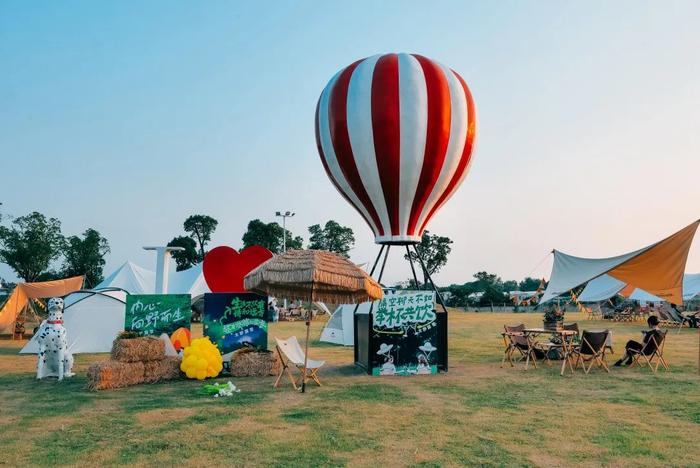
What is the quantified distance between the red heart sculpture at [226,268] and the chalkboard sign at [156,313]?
0.72m

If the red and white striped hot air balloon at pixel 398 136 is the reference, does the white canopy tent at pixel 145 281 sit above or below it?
below

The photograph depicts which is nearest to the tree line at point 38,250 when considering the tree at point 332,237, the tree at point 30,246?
the tree at point 30,246

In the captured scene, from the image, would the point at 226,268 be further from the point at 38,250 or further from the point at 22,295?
the point at 38,250

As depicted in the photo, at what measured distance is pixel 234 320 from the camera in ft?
34.3

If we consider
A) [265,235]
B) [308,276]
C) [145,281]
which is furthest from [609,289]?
[265,235]

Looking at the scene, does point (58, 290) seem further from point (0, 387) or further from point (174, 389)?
point (174, 389)

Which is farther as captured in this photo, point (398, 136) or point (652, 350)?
point (652, 350)

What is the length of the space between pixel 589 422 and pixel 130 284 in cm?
1967

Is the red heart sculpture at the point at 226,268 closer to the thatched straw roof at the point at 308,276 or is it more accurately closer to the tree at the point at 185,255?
the thatched straw roof at the point at 308,276

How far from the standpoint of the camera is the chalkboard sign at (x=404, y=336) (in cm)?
1011

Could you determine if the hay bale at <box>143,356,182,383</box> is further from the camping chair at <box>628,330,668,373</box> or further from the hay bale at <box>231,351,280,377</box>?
the camping chair at <box>628,330,668,373</box>

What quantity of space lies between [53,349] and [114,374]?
187 centimetres

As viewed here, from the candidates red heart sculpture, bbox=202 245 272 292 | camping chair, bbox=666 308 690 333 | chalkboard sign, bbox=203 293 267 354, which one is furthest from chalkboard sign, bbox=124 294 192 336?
camping chair, bbox=666 308 690 333

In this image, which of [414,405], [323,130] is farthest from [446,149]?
[414,405]
